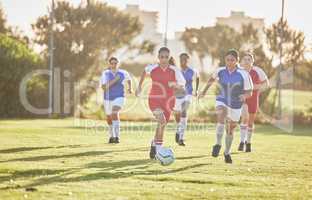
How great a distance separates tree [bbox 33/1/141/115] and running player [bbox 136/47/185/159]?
16.7 metres

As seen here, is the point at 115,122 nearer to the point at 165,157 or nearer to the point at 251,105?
the point at 251,105

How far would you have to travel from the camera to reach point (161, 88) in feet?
40.9

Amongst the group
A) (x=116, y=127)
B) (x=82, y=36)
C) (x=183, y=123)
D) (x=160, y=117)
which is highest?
(x=82, y=36)

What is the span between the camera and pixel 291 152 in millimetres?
14734

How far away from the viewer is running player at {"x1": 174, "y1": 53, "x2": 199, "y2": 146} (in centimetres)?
1612

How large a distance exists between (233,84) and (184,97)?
14.7ft

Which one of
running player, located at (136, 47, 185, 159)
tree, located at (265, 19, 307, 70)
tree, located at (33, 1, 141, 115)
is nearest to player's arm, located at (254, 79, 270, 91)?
running player, located at (136, 47, 185, 159)

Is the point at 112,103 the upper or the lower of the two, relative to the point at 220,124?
upper

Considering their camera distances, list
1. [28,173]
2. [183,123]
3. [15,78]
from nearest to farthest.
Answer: [28,173] → [183,123] → [15,78]

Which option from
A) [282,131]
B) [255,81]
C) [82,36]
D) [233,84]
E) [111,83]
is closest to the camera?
[233,84]

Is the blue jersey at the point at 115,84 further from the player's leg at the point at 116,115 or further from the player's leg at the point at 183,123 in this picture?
the player's leg at the point at 183,123

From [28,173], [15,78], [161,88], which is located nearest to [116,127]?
[161,88]

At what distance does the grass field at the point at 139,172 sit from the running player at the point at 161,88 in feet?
1.92

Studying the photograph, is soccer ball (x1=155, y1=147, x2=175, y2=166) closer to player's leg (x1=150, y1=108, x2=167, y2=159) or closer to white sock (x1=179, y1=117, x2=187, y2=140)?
player's leg (x1=150, y1=108, x2=167, y2=159)
